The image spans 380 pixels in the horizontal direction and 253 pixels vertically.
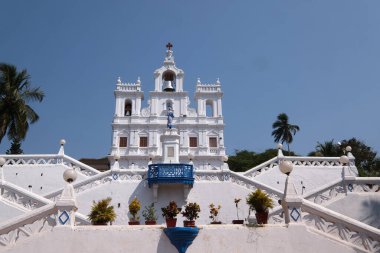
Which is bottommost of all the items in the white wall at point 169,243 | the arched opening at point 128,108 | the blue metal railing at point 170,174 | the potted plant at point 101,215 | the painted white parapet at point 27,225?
the white wall at point 169,243

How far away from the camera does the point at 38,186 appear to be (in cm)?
2305

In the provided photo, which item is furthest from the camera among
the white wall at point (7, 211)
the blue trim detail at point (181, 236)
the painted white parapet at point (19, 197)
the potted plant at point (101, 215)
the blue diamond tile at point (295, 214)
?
the painted white parapet at point (19, 197)

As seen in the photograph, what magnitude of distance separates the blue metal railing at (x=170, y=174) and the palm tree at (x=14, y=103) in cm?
1464

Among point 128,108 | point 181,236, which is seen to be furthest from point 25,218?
point 128,108

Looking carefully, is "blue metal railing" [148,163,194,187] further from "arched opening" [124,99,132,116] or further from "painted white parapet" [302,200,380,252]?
"arched opening" [124,99,132,116]

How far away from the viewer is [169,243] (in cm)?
914

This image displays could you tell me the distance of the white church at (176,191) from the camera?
9125mm

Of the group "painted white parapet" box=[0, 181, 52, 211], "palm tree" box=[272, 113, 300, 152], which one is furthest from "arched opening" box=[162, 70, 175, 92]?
"painted white parapet" box=[0, 181, 52, 211]

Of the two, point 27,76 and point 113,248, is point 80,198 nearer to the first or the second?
point 113,248

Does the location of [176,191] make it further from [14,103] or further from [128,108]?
[128,108]

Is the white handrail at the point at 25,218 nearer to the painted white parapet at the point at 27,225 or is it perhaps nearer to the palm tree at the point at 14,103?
the painted white parapet at the point at 27,225

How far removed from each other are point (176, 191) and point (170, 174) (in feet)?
3.75

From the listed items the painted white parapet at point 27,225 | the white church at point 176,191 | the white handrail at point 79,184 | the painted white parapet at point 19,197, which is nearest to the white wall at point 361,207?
the white church at point 176,191

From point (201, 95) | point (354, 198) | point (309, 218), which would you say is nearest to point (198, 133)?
point (201, 95)
